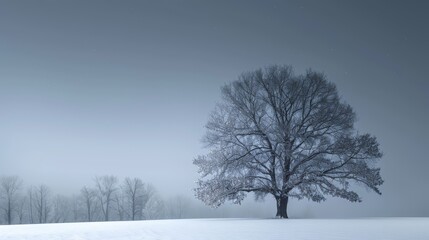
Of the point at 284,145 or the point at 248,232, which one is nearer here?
the point at 248,232

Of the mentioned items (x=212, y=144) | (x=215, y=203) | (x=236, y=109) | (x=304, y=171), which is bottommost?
(x=215, y=203)

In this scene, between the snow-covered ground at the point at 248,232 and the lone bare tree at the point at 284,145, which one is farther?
the lone bare tree at the point at 284,145

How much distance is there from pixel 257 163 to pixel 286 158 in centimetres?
209

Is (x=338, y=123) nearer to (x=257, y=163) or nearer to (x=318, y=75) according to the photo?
(x=318, y=75)

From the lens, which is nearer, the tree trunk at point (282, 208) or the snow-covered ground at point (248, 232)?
the snow-covered ground at point (248, 232)

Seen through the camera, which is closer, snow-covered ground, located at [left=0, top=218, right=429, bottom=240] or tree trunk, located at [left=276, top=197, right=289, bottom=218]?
snow-covered ground, located at [left=0, top=218, right=429, bottom=240]

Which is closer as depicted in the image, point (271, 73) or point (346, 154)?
point (346, 154)

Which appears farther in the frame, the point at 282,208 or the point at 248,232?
the point at 282,208

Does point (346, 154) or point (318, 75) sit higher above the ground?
point (318, 75)

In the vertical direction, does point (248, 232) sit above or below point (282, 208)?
above

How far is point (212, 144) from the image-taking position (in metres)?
31.0

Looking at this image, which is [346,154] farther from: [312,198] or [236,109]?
[236,109]

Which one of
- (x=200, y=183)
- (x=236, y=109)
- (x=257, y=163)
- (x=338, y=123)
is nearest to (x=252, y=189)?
(x=257, y=163)

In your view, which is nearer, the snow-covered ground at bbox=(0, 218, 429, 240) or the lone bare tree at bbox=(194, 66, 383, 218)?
the snow-covered ground at bbox=(0, 218, 429, 240)
